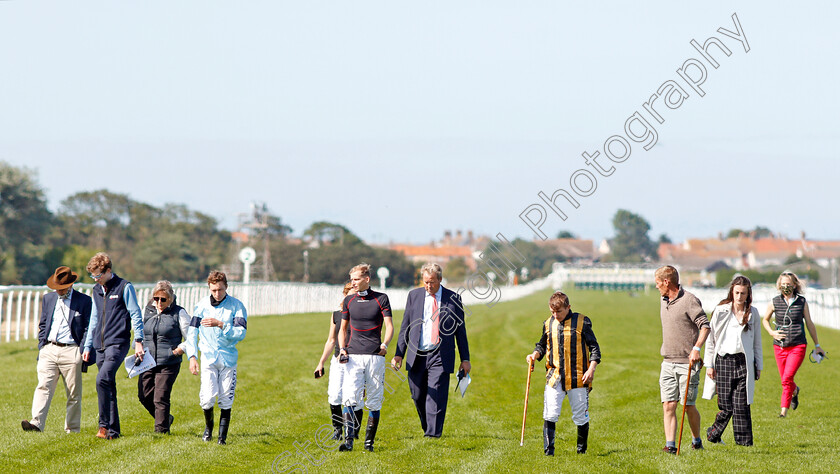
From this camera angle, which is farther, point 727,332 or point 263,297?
point 263,297

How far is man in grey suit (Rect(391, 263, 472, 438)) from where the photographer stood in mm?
9453

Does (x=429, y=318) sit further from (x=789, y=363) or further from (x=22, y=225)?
(x=22, y=225)

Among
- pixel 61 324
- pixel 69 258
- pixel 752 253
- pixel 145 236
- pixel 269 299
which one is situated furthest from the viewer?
pixel 752 253

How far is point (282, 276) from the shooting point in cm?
9881

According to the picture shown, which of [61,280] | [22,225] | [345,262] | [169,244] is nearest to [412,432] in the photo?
[61,280]

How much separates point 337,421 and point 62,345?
2.82 m

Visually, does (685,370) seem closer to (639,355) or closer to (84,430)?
(84,430)

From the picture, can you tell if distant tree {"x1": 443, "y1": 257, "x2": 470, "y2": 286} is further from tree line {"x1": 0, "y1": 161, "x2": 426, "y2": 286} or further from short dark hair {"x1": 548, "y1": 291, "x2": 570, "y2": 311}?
short dark hair {"x1": 548, "y1": 291, "x2": 570, "y2": 311}

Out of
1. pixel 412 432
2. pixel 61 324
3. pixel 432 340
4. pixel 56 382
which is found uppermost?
pixel 61 324

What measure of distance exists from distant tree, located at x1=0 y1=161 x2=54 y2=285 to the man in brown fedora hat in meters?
49.0

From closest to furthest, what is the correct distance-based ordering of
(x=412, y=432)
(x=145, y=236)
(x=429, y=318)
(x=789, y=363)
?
1. (x=429, y=318)
2. (x=412, y=432)
3. (x=789, y=363)
4. (x=145, y=236)

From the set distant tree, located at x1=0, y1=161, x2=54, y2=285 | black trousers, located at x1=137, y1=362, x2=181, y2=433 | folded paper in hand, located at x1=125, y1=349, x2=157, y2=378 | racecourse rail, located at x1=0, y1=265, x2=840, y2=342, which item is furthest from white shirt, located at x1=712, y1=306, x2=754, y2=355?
distant tree, located at x1=0, y1=161, x2=54, y2=285

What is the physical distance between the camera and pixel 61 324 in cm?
932

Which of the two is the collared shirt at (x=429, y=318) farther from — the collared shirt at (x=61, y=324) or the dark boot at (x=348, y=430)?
the collared shirt at (x=61, y=324)
